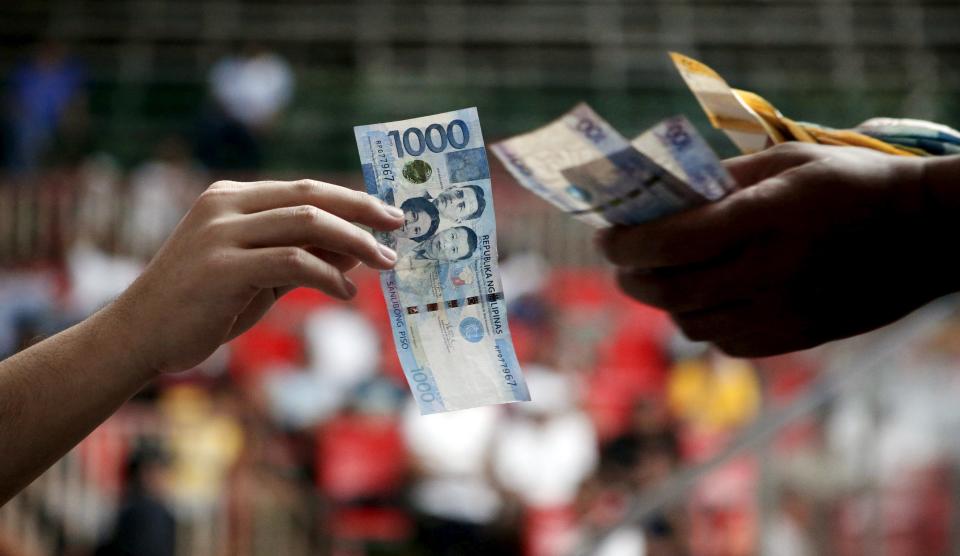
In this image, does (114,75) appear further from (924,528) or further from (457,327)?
(457,327)

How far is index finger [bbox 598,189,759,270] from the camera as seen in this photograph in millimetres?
1197

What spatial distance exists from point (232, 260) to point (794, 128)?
0.71 m

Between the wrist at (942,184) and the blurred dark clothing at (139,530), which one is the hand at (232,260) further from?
the blurred dark clothing at (139,530)

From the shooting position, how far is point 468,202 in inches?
47.9

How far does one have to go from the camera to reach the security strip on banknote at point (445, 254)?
1.21 m

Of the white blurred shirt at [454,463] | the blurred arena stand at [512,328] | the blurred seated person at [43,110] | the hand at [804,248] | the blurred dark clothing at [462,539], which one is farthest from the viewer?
the blurred seated person at [43,110]

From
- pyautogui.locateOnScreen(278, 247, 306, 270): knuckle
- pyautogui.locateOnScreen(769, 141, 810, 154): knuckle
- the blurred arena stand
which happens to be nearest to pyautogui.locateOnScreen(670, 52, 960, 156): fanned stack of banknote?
pyautogui.locateOnScreen(769, 141, 810, 154): knuckle

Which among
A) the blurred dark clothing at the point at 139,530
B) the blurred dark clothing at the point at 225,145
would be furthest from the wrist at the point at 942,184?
the blurred dark clothing at the point at 225,145

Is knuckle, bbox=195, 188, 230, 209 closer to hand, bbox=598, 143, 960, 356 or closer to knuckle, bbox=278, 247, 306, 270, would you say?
knuckle, bbox=278, 247, 306, 270

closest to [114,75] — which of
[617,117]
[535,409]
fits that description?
[617,117]

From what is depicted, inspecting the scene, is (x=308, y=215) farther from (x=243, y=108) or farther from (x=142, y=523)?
(x=243, y=108)

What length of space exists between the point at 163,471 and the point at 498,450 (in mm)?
1570

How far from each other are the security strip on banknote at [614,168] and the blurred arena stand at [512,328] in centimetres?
135

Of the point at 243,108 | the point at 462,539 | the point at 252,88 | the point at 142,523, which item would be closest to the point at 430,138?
the point at 462,539
